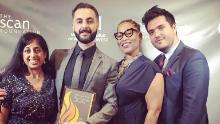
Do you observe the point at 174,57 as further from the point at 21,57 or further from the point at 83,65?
the point at 21,57

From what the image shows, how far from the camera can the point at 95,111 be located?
1.90m

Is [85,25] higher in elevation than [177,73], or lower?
higher

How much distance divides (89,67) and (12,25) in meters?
0.57

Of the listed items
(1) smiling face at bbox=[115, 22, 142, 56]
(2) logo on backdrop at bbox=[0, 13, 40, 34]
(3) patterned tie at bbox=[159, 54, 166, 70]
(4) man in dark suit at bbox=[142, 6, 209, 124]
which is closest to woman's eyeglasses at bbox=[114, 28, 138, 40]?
(1) smiling face at bbox=[115, 22, 142, 56]

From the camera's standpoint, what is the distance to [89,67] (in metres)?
1.95

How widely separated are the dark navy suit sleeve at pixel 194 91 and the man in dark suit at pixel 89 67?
0.43m

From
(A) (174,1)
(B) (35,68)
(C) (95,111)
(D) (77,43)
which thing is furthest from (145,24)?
(B) (35,68)

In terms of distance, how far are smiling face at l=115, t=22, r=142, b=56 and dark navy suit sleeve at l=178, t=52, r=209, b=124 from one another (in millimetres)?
333

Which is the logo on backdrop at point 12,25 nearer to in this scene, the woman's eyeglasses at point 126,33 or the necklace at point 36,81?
the necklace at point 36,81

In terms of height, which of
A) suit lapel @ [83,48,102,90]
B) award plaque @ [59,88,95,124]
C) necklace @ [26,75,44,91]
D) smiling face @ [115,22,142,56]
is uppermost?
smiling face @ [115,22,142,56]

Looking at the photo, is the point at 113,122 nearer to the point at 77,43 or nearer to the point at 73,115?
the point at 73,115

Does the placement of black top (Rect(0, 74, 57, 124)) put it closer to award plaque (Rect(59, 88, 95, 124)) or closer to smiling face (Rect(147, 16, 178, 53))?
award plaque (Rect(59, 88, 95, 124))

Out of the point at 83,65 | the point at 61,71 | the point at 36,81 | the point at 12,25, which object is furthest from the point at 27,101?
the point at 12,25

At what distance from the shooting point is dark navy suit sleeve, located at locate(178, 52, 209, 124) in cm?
186
